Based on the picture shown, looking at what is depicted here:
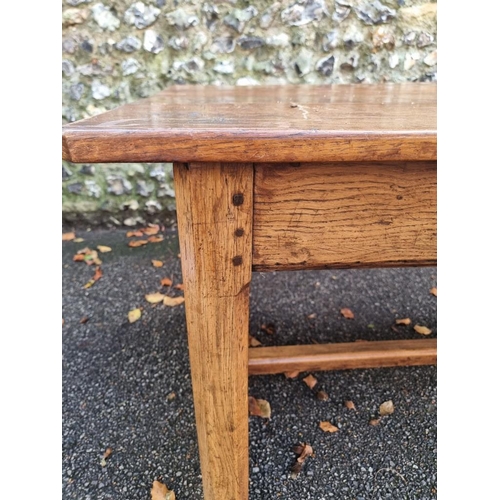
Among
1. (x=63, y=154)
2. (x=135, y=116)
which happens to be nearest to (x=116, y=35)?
(x=135, y=116)

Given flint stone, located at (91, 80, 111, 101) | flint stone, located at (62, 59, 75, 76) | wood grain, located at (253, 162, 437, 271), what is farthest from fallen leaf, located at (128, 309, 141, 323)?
flint stone, located at (62, 59, 75, 76)

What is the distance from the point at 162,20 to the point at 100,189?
122cm

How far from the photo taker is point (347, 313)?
2186 mm

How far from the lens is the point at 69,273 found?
2.59 meters

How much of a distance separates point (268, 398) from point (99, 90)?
92.0 inches

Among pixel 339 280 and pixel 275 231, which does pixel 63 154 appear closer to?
pixel 275 231

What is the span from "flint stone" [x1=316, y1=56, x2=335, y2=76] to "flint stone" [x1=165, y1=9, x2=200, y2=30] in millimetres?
858

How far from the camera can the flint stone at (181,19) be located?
8.87ft

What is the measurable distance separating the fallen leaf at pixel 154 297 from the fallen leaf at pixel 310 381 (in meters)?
0.95

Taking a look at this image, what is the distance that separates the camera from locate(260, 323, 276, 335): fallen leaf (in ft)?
6.70

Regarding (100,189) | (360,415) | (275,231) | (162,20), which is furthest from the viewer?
(100,189)

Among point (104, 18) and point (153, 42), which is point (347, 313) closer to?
point (153, 42)

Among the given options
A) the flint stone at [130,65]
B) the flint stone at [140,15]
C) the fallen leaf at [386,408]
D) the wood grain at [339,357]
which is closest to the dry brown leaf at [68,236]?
the flint stone at [130,65]

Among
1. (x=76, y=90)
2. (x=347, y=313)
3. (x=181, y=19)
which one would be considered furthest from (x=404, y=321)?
(x=76, y=90)
